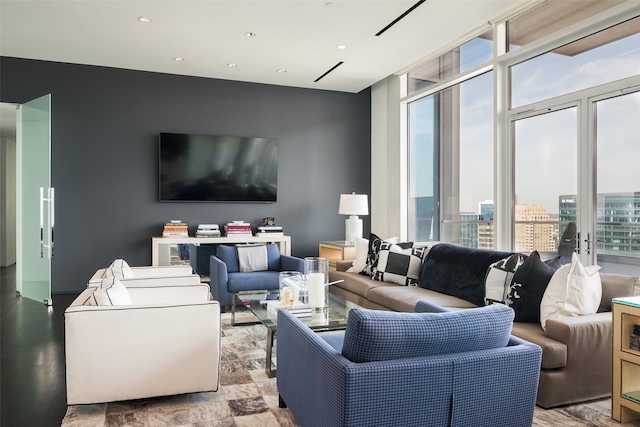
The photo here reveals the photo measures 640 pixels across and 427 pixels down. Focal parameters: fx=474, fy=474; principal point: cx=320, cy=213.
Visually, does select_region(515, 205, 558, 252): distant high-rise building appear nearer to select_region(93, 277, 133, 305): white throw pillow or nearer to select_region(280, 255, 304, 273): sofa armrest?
select_region(280, 255, 304, 273): sofa armrest

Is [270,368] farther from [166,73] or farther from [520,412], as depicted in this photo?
[166,73]

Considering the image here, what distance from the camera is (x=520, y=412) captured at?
75.4 inches

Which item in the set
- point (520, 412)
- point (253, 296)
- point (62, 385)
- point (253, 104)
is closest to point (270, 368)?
point (253, 296)

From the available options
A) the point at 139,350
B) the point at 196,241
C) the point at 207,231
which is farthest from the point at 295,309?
the point at 207,231

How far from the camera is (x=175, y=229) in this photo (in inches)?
235

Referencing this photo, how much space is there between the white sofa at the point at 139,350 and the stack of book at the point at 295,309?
1.87 ft

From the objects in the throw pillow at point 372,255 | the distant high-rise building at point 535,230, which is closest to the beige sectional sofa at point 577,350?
the distant high-rise building at point 535,230

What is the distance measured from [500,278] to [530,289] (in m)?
0.31

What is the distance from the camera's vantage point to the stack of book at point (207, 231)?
6.02m

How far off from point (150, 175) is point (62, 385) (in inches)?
144

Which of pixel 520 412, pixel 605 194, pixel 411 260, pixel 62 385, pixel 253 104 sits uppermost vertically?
pixel 253 104

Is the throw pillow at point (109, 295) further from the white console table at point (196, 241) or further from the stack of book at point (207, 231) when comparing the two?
the stack of book at point (207, 231)

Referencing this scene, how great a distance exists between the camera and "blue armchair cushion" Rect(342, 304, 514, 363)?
5.59 feet

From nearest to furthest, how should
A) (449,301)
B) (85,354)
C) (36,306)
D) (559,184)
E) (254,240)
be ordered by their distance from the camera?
(85,354) < (449,301) < (559,184) < (36,306) < (254,240)
